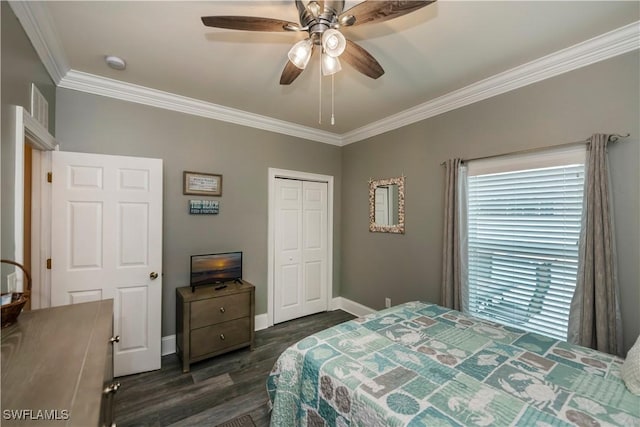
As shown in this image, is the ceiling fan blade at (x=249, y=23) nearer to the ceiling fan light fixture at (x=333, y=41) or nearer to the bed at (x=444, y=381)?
the ceiling fan light fixture at (x=333, y=41)

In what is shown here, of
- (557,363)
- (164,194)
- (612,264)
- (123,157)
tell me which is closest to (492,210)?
(612,264)

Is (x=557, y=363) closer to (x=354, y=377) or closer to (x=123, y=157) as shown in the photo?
(x=354, y=377)

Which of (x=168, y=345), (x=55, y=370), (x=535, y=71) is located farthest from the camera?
(x=168, y=345)

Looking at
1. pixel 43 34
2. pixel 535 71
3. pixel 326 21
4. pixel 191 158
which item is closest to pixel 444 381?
pixel 326 21

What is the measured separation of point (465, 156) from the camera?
2654 millimetres

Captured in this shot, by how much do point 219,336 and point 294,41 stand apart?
2.71 m

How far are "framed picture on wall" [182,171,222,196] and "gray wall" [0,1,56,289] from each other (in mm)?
1301

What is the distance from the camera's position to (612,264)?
1.78m

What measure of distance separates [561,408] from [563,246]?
136 centimetres

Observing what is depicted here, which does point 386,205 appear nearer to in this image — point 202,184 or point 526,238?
point 526,238

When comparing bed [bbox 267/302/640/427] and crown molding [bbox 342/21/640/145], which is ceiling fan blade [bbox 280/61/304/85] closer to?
crown molding [bbox 342/21/640/145]

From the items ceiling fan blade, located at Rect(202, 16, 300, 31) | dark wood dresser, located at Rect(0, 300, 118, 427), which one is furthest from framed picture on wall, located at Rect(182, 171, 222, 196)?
ceiling fan blade, located at Rect(202, 16, 300, 31)

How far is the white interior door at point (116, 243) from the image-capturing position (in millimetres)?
2246

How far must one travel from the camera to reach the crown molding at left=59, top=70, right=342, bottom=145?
7.88 feet
